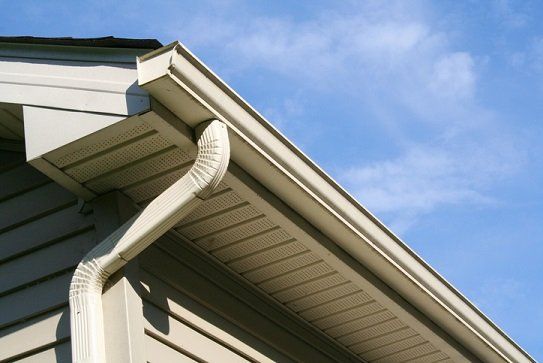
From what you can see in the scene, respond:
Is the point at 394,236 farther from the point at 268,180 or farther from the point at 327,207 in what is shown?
the point at 268,180

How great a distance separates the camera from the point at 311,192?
5152 mm

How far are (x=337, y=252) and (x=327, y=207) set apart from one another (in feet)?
1.42

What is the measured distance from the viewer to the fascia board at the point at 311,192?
4477mm

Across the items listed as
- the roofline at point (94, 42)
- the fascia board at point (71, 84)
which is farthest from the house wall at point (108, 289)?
the roofline at point (94, 42)

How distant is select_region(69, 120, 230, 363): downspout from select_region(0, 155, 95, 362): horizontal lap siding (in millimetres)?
246

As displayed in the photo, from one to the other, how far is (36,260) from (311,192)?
1.37 metres

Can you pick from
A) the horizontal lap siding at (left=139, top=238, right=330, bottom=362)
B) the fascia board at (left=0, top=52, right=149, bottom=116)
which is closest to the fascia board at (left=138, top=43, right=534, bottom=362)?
the fascia board at (left=0, top=52, right=149, bottom=116)

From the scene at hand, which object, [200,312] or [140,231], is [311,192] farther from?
[140,231]

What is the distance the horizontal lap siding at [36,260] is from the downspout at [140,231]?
0.81ft

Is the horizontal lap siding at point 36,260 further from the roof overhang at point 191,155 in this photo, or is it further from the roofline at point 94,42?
the roofline at point 94,42

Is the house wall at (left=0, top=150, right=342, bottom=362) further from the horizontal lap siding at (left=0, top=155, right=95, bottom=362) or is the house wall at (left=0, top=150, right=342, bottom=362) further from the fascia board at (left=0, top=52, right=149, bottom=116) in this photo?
the fascia board at (left=0, top=52, right=149, bottom=116)

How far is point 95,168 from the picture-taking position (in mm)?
4855

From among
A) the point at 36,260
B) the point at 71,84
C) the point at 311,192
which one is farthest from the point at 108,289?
the point at 311,192

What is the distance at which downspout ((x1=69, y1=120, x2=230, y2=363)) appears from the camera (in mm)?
4586
